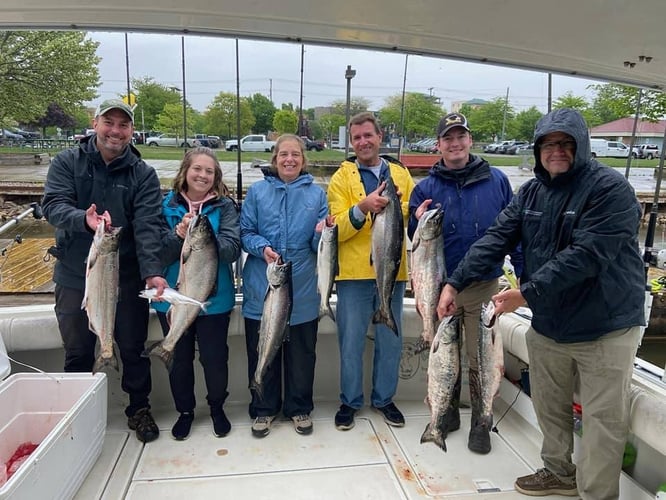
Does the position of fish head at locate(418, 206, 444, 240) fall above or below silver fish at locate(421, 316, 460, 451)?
above

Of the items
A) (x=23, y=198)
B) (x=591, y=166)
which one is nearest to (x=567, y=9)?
(x=591, y=166)

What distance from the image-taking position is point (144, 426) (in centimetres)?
314

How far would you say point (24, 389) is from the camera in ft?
9.18

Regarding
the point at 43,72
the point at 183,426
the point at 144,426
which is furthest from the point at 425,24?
the point at 43,72

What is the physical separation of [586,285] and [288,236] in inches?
67.7

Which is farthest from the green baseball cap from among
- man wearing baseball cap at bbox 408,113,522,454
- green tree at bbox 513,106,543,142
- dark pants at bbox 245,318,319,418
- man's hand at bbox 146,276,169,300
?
green tree at bbox 513,106,543,142

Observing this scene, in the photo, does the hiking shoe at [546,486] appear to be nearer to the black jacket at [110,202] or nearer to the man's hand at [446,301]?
the man's hand at [446,301]

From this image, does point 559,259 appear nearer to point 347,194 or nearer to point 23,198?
point 347,194

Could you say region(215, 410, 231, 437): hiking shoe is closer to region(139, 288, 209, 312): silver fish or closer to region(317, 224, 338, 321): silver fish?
region(139, 288, 209, 312): silver fish

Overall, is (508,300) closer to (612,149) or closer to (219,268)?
(219,268)

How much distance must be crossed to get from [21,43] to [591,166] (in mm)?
27864

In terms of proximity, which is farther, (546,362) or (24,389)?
(24,389)

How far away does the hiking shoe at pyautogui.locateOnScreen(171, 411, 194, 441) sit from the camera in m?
3.15

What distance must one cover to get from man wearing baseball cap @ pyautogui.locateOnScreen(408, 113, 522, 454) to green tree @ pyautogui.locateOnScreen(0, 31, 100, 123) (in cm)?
2573
